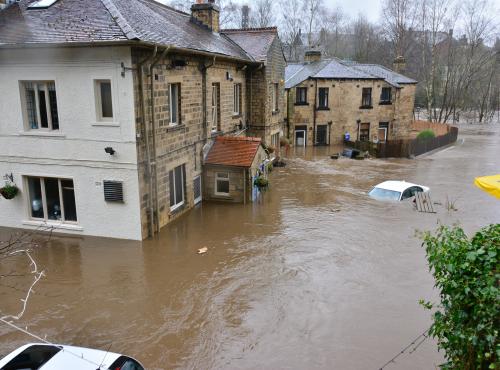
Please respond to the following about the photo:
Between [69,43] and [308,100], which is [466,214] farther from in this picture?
[308,100]

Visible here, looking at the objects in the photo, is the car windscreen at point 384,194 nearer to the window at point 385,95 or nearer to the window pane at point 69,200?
the window pane at point 69,200

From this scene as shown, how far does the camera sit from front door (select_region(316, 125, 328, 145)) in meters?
35.8

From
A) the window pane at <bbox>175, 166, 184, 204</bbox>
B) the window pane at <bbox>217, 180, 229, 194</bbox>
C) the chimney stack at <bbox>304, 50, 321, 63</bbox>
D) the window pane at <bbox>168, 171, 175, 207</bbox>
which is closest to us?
the window pane at <bbox>168, 171, 175, 207</bbox>

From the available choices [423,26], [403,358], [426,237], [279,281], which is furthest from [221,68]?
[423,26]

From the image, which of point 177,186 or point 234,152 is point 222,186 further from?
point 177,186

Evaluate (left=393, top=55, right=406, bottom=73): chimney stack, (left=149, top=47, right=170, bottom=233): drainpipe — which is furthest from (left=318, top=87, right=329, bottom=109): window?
(left=149, top=47, right=170, bottom=233): drainpipe

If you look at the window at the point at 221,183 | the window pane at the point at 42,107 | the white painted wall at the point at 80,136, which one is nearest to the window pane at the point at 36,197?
the white painted wall at the point at 80,136

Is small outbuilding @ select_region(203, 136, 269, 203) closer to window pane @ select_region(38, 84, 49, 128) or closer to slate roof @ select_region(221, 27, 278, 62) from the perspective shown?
window pane @ select_region(38, 84, 49, 128)

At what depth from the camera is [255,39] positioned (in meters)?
25.0

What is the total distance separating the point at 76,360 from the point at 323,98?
3144cm

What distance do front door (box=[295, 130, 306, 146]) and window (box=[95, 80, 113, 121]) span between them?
23.2 m

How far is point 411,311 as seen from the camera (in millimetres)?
10258

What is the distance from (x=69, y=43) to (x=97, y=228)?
564cm

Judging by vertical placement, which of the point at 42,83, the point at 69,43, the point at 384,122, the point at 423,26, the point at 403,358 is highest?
the point at 423,26
